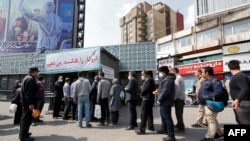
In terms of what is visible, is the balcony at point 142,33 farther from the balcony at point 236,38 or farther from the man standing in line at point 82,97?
the man standing in line at point 82,97

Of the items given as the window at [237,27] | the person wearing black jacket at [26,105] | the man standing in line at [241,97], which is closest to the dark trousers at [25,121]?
the person wearing black jacket at [26,105]

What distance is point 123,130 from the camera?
19.2 feet

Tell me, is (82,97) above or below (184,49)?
below

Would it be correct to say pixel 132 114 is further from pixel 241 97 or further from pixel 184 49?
pixel 184 49

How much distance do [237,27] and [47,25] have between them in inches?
1177

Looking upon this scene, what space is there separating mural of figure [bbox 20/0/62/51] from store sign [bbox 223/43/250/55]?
26.2m

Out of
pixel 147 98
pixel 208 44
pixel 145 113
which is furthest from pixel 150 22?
pixel 145 113

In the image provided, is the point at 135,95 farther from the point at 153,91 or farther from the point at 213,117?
the point at 213,117

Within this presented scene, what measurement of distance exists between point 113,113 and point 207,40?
21660 mm

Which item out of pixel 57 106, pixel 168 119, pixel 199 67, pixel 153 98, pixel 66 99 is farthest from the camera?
pixel 199 67

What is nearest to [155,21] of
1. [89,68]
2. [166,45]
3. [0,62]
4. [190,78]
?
[166,45]

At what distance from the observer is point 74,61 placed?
905cm

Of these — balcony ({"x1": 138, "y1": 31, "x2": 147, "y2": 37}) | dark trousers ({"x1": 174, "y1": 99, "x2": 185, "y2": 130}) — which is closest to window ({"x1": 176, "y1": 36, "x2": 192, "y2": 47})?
dark trousers ({"x1": 174, "y1": 99, "x2": 185, "y2": 130})

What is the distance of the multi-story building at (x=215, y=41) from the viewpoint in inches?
805
